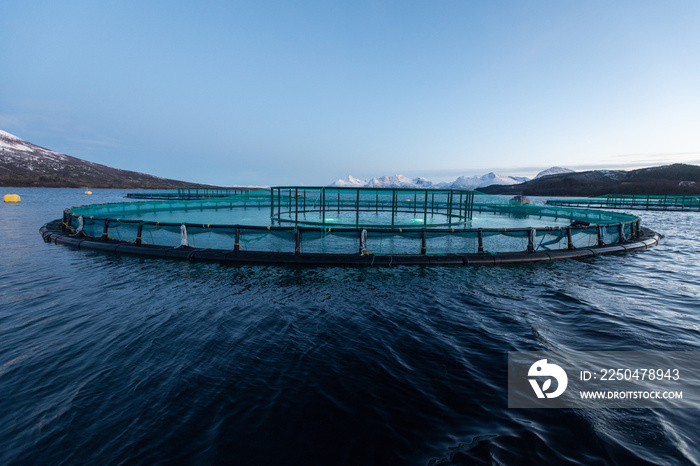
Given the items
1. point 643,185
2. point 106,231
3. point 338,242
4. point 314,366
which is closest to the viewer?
point 314,366

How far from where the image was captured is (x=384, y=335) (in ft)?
21.4

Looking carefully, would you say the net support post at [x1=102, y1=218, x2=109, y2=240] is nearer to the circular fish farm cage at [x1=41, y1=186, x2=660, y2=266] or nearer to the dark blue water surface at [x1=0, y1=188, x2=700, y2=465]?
the circular fish farm cage at [x1=41, y1=186, x2=660, y2=266]

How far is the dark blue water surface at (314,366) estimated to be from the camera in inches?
142

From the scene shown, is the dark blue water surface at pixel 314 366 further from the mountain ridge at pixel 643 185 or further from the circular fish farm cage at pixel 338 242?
the mountain ridge at pixel 643 185

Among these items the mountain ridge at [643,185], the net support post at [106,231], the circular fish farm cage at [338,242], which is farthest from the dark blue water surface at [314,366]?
the mountain ridge at [643,185]

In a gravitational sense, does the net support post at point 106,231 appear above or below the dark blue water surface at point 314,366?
above

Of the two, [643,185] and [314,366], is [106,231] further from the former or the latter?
[643,185]

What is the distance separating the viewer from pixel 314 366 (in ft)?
17.5

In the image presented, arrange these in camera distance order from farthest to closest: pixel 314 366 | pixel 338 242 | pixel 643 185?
pixel 643 185
pixel 338 242
pixel 314 366

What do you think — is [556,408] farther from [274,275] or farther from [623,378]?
[274,275]

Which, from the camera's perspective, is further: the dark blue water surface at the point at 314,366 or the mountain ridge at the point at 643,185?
the mountain ridge at the point at 643,185

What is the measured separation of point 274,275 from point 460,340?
7.17m

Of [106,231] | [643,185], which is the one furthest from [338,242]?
[643,185]

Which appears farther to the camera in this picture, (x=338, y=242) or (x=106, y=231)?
(x=338, y=242)
